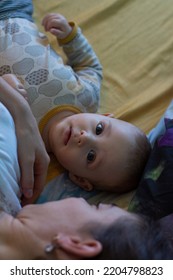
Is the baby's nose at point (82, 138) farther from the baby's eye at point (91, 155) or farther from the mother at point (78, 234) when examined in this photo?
the mother at point (78, 234)

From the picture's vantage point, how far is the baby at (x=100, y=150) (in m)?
1.14

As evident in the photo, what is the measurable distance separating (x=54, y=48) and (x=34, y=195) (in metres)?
0.63

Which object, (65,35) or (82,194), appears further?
(65,35)

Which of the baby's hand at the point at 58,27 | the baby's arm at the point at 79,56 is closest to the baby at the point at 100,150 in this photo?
the baby's arm at the point at 79,56

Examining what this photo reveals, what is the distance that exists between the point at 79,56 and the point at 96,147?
1.26 feet

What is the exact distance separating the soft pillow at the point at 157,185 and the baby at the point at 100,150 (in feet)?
0.18

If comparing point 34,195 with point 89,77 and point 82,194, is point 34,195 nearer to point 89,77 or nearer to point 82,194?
point 82,194

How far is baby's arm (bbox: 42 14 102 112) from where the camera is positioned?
134 cm

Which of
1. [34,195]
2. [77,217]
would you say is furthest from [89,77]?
[77,217]

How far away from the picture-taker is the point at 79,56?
1.39 metres

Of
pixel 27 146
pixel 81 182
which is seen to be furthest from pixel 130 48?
pixel 27 146

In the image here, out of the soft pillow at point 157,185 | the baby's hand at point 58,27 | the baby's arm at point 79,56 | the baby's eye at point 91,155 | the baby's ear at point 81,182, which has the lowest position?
the baby's ear at point 81,182

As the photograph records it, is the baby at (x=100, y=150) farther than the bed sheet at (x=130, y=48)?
No

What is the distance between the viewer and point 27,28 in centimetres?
136
